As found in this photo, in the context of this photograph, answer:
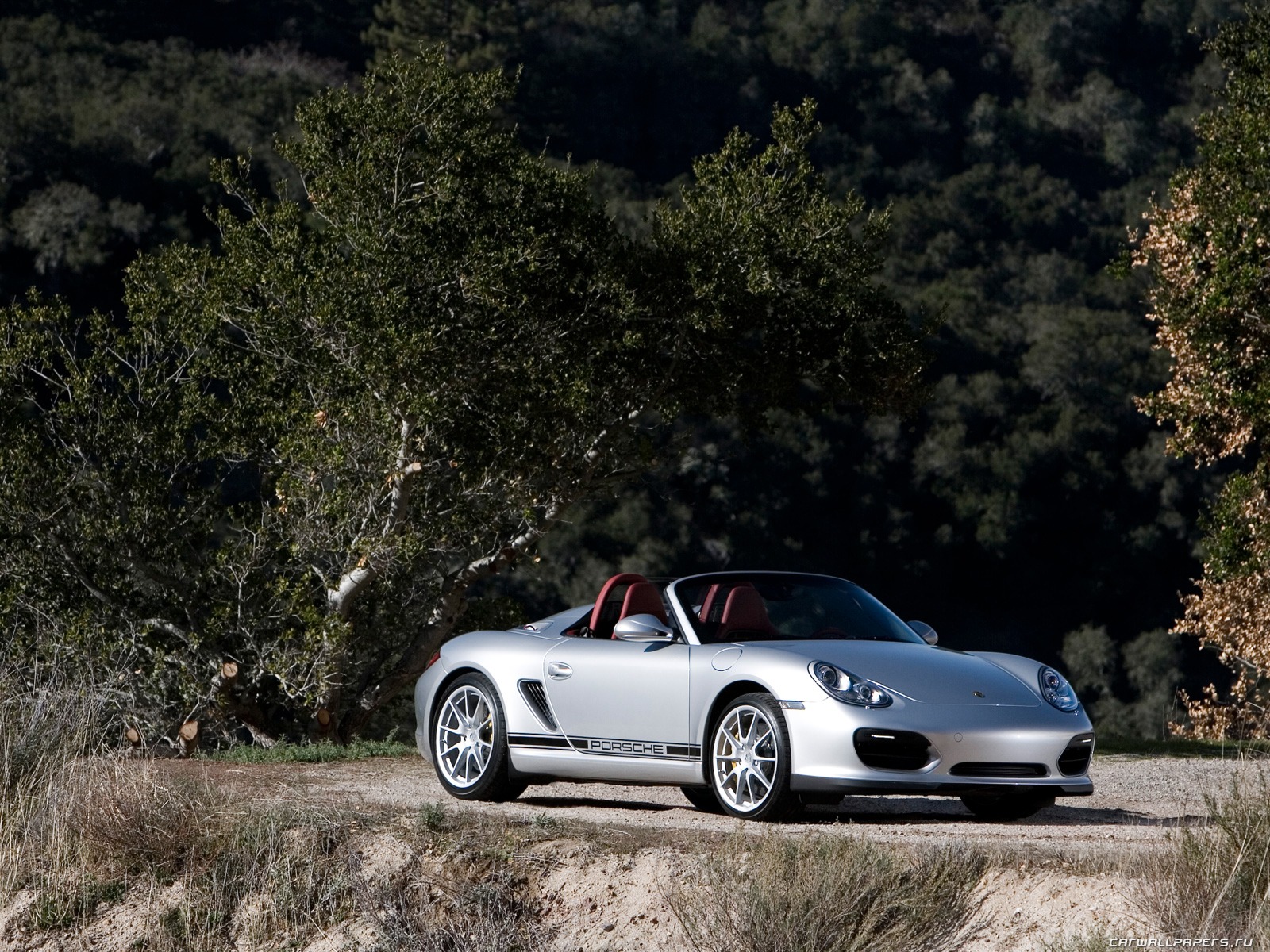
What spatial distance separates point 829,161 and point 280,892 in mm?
73101

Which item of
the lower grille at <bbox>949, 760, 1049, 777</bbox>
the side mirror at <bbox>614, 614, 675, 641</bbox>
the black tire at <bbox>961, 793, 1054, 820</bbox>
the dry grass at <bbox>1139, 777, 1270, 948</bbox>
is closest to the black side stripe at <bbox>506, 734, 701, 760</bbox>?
the side mirror at <bbox>614, 614, 675, 641</bbox>

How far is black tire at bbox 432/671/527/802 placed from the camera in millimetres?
10180

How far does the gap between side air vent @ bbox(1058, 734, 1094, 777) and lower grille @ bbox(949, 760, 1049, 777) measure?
137mm

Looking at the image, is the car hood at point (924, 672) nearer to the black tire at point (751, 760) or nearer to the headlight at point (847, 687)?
the headlight at point (847, 687)

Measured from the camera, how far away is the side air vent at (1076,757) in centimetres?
905

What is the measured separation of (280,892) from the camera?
8.65 meters

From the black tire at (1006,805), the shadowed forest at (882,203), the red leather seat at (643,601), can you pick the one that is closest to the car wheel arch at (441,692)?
the red leather seat at (643,601)

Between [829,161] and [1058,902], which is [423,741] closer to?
[1058,902]

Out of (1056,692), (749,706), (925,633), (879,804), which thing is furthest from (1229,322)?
(749,706)

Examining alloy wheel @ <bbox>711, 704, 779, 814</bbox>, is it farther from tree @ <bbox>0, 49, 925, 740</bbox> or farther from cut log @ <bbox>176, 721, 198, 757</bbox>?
cut log @ <bbox>176, 721, 198, 757</bbox>

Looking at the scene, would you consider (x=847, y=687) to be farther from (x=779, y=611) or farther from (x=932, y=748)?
(x=779, y=611)

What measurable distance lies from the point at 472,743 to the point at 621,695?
124 centimetres

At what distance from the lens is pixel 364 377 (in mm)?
15516

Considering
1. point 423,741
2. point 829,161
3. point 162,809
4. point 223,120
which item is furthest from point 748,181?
point 829,161
